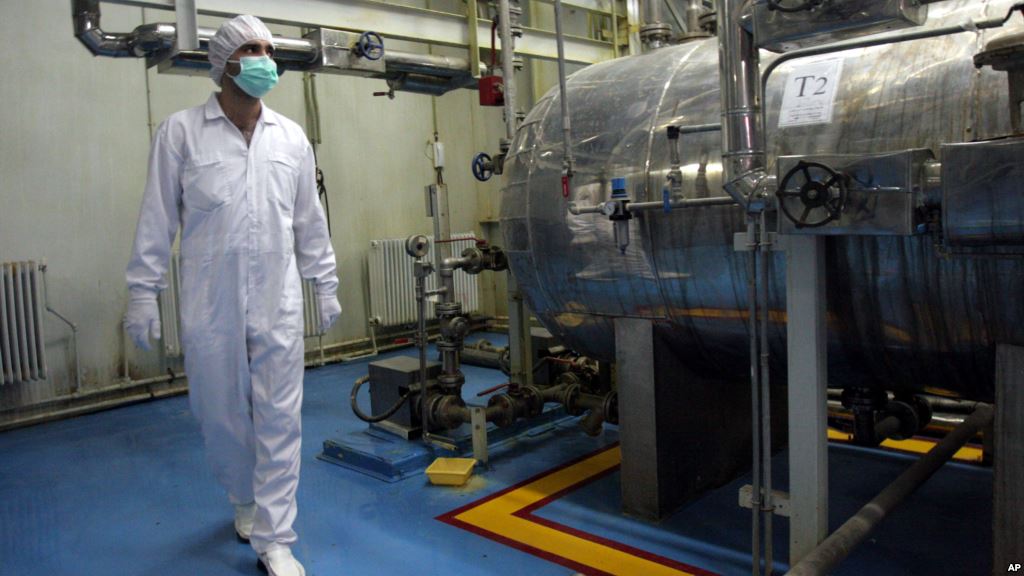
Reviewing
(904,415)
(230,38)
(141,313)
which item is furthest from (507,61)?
(904,415)

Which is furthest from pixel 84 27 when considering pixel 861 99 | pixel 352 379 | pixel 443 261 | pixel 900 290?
pixel 900 290

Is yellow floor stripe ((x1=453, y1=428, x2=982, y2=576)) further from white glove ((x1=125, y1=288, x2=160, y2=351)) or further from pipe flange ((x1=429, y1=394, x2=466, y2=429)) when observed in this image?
white glove ((x1=125, y1=288, x2=160, y2=351))

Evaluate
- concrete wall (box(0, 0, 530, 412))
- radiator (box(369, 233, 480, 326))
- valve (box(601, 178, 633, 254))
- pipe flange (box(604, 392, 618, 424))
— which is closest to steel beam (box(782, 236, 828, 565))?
valve (box(601, 178, 633, 254))

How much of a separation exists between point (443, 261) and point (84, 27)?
5.83 feet

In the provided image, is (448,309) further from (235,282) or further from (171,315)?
(171,315)

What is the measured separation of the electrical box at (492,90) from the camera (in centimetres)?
375

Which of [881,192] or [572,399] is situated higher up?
[881,192]

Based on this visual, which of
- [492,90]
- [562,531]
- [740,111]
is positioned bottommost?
[562,531]

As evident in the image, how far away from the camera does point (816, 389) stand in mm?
1908

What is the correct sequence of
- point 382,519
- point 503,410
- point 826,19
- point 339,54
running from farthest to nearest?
point 339,54 < point 503,410 < point 382,519 < point 826,19

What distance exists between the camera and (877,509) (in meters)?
2.09

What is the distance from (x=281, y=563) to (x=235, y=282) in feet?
2.74

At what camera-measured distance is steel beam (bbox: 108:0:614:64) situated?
10.6ft

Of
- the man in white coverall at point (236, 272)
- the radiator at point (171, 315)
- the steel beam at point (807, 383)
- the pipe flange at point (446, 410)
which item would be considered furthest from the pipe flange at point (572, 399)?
the radiator at point (171, 315)
